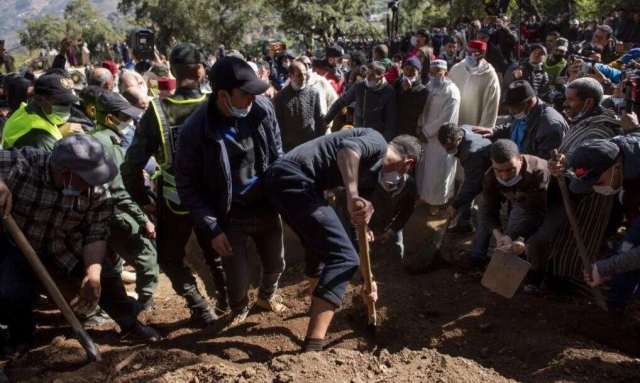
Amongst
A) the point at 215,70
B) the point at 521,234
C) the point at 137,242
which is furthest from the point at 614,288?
the point at 137,242

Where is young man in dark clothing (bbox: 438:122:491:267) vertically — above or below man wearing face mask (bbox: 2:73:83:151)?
below

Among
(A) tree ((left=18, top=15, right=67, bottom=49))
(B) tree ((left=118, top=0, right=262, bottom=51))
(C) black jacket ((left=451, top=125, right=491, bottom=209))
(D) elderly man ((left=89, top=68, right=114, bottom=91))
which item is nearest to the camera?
(C) black jacket ((left=451, top=125, right=491, bottom=209))

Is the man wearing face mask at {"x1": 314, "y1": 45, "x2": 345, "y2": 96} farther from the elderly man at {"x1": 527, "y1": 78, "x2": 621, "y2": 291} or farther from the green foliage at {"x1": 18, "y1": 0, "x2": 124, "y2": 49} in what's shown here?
the green foliage at {"x1": 18, "y1": 0, "x2": 124, "y2": 49}

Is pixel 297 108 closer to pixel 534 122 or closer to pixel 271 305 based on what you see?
pixel 534 122

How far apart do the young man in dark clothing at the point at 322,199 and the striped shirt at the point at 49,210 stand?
118cm

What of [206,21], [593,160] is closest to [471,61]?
[593,160]

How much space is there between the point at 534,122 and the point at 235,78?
2.96 metres

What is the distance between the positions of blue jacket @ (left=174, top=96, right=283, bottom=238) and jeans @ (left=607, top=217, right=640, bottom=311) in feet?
8.83

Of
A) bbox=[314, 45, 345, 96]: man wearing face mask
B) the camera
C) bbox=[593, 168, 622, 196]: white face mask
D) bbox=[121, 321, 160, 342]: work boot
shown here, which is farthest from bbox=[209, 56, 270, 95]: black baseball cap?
the camera

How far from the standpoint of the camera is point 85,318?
4363mm

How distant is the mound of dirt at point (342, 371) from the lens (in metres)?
2.91

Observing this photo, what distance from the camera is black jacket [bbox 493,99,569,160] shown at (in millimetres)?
4895

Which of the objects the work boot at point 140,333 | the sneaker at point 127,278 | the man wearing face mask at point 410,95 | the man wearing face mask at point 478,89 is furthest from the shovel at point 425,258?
the sneaker at point 127,278

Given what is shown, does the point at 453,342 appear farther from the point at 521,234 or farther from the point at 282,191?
the point at 282,191
